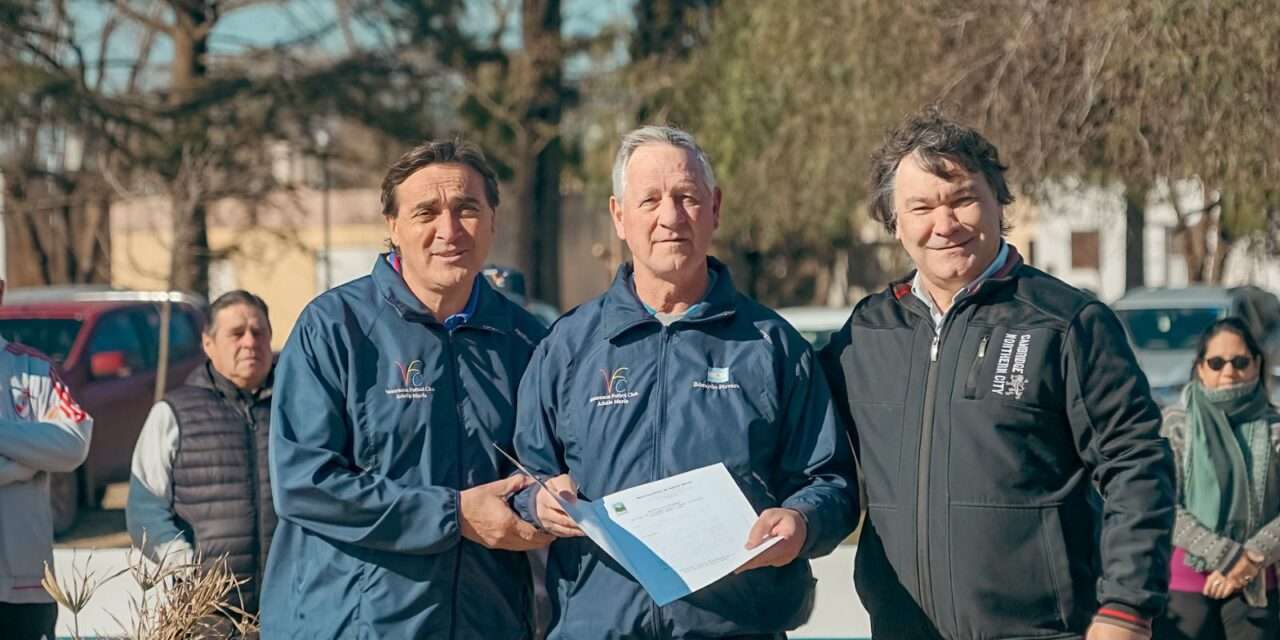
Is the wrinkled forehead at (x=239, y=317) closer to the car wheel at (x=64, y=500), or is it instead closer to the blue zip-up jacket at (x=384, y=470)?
the blue zip-up jacket at (x=384, y=470)

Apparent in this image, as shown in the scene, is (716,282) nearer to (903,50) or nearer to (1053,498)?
(1053,498)

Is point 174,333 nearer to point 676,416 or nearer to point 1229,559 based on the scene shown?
point 1229,559

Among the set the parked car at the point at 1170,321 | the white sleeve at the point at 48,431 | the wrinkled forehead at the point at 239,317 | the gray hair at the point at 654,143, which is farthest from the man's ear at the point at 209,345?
the parked car at the point at 1170,321

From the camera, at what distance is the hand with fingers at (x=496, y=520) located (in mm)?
3770

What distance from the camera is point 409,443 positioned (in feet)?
12.8

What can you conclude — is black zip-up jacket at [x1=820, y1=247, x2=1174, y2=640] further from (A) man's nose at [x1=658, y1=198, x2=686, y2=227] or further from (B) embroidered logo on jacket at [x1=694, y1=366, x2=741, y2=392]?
(A) man's nose at [x1=658, y1=198, x2=686, y2=227]

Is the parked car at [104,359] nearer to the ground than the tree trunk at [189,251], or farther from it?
nearer to the ground

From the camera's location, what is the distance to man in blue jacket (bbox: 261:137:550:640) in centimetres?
380

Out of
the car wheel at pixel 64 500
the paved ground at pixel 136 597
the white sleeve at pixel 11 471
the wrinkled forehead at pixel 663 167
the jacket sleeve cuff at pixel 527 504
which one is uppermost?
the wrinkled forehead at pixel 663 167

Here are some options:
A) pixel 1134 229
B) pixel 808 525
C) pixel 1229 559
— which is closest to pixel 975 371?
pixel 808 525

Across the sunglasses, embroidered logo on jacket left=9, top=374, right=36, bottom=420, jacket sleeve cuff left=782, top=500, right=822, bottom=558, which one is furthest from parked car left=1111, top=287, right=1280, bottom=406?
jacket sleeve cuff left=782, top=500, right=822, bottom=558

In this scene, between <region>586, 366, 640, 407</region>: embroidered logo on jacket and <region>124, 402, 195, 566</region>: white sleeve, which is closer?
<region>586, 366, 640, 407</region>: embroidered logo on jacket

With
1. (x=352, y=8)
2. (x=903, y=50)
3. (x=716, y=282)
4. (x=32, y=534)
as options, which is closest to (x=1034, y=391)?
(x=716, y=282)

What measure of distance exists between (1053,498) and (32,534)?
123 inches
